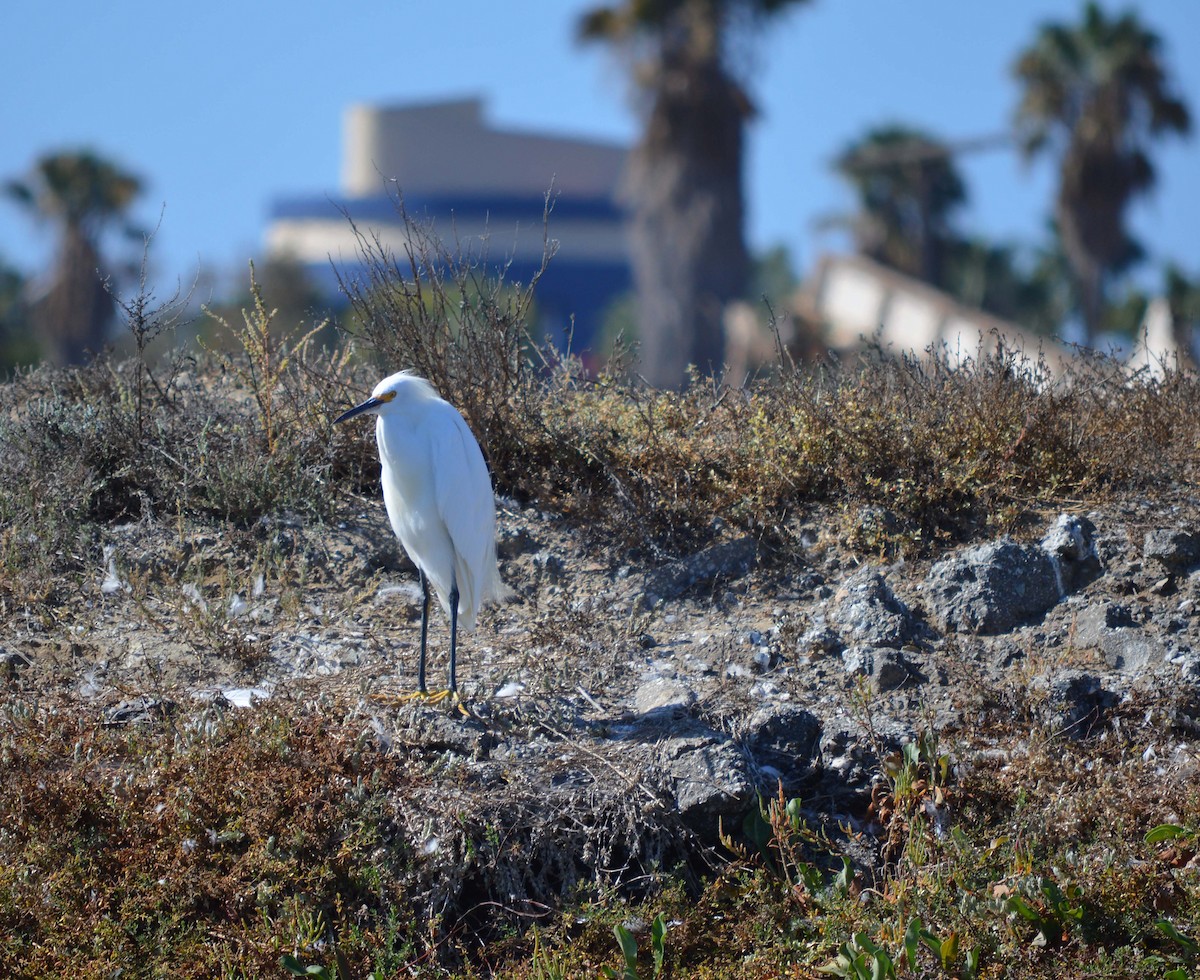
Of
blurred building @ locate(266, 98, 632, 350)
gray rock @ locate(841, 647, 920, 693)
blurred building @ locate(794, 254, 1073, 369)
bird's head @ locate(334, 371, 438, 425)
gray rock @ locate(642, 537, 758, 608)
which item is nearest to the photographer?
bird's head @ locate(334, 371, 438, 425)

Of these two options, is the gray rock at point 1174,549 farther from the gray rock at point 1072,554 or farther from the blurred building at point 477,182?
the blurred building at point 477,182

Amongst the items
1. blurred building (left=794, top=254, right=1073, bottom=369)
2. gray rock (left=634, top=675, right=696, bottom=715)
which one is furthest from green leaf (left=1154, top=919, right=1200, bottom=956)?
blurred building (left=794, top=254, right=1073, bottom=369)

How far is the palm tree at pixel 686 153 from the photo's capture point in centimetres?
1905

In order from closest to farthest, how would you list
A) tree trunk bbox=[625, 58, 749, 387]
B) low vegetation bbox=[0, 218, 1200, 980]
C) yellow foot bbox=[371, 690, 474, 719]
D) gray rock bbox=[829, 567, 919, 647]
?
low vegetation bbox=[0, 218, 1200, 980] < yellow foot bbox=[371, 690, 474, 719] < gray rock bbox=[829, 567, 919, 647] < tree trunk bbox=[625, 58, 749, 387]

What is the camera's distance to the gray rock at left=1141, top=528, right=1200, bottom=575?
197 inches

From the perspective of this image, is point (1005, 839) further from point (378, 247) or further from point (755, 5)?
point (755, 5)

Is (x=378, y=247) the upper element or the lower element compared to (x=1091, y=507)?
upper

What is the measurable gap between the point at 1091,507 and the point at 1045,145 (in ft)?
72.1

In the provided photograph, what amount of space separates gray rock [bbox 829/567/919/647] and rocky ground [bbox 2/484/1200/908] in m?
0.01

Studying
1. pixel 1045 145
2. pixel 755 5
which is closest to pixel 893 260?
pixel 1045 145

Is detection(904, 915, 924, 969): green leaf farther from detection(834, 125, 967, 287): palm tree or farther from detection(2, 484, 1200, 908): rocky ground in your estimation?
detection(834, 125, 967, 287): palm tree

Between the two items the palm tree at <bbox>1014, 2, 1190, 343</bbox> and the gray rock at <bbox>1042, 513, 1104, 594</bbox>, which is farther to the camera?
the palm tree at <bbox>1014, 2, 1190, 343</bbox>

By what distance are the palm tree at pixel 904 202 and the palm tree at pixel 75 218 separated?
16.5 m

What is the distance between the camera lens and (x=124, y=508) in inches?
239
